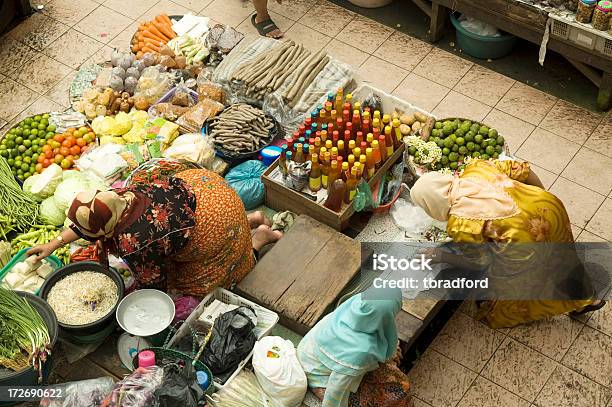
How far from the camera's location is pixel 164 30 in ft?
24.0

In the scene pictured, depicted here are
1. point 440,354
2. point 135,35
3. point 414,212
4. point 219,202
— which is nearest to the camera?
point 219,202

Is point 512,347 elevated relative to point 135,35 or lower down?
lower down

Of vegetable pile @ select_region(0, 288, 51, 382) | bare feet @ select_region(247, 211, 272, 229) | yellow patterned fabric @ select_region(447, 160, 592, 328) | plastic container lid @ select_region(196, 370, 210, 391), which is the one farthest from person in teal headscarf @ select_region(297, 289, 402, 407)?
vegetable pile @ select_region(0, 288, 51, 382)

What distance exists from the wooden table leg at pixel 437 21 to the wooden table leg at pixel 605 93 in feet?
4.86

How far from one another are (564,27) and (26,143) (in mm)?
4225

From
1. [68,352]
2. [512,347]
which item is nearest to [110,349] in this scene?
[68,352]

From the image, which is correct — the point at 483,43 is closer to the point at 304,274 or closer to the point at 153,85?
the point at 153,85

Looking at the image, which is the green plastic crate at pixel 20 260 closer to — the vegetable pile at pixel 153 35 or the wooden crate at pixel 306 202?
the wooden crate at pixel 306 202

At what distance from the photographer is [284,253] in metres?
5.50

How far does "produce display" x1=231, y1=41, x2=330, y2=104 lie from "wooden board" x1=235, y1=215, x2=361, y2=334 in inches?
53.6

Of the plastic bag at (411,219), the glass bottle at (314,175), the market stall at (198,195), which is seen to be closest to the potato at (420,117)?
the market stall at (198,195)

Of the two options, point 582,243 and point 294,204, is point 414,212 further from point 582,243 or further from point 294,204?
point 582,243

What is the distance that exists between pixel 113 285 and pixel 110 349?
40 centimetres

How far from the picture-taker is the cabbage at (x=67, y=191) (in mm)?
5859
